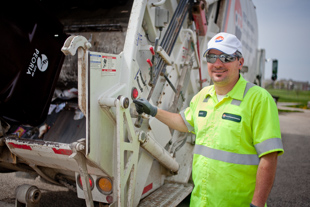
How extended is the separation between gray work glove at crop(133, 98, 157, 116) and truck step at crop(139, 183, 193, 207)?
2.62 feet

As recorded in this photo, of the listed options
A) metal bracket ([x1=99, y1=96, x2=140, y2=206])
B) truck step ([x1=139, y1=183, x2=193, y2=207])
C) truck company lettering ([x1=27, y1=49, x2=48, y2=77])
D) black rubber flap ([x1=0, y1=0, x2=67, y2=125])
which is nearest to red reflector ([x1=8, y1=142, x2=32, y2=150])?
black rubber flap ([x1=0, y1=0, x2=67, y2=125])

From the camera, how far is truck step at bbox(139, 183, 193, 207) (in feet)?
7.89

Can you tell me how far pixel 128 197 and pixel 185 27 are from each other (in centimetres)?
177

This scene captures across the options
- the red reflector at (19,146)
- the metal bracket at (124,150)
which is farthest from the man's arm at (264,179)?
the red reflector at (19,146)

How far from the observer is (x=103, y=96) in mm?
1886

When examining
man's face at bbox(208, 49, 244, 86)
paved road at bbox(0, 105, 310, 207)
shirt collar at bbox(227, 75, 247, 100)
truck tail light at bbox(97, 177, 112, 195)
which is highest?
man's face at bbox(208, 49, 244, 86)

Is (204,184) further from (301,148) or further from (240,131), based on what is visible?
(301,148)

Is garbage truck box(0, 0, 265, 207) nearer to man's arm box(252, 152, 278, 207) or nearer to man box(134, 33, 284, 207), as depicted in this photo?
man box(134, 33, 284, 207)

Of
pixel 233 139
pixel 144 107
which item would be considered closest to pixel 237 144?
pixel 233 139

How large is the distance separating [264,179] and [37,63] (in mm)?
1883

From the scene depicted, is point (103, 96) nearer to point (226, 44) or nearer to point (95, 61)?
point (95, 61)

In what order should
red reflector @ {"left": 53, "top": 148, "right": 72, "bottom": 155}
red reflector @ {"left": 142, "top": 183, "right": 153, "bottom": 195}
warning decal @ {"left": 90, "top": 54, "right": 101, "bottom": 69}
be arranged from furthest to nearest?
1. red reflector @ {"left": 142, "top": 183, "right": 153, "bottom": 195}
2. red reflector @ {"left": 53, "top": 148, "right": 72, "bottom": 155}
3. warning decal @ {"left": 90, "top": 54, "right": 101, "bottom": 69}

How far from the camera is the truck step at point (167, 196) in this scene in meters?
2.41

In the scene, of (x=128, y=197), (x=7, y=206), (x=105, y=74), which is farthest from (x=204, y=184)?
(x=7, y=206)
